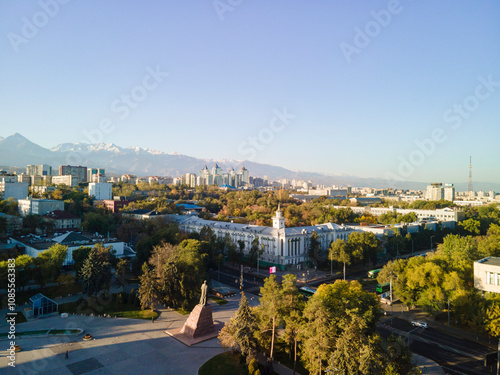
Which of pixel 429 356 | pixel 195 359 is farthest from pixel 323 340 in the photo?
pixel 429 356

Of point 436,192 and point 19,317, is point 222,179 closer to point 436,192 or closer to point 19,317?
point 436,192

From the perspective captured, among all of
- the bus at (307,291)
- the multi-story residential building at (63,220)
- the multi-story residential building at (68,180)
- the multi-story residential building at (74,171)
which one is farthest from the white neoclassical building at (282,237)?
the multi-story residential building at (74,171)

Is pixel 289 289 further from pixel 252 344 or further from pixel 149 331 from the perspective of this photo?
pixel 149 331

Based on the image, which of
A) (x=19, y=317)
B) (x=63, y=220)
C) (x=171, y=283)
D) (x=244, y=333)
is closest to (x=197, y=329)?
(x=244, y=333)

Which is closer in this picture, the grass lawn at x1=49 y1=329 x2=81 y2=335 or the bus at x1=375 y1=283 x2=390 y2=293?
Answer: the grass lawn at x1=49 y1=329 x2=81 y2=335

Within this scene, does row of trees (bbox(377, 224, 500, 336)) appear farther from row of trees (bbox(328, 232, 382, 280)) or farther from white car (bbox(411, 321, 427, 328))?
row of trees (bbox(328, 232, 382, 280))

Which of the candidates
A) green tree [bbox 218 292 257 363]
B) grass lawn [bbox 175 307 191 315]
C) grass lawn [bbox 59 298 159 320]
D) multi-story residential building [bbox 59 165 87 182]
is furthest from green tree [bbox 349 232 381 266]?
multi-story residential building [bbox 59 165 87 182]
